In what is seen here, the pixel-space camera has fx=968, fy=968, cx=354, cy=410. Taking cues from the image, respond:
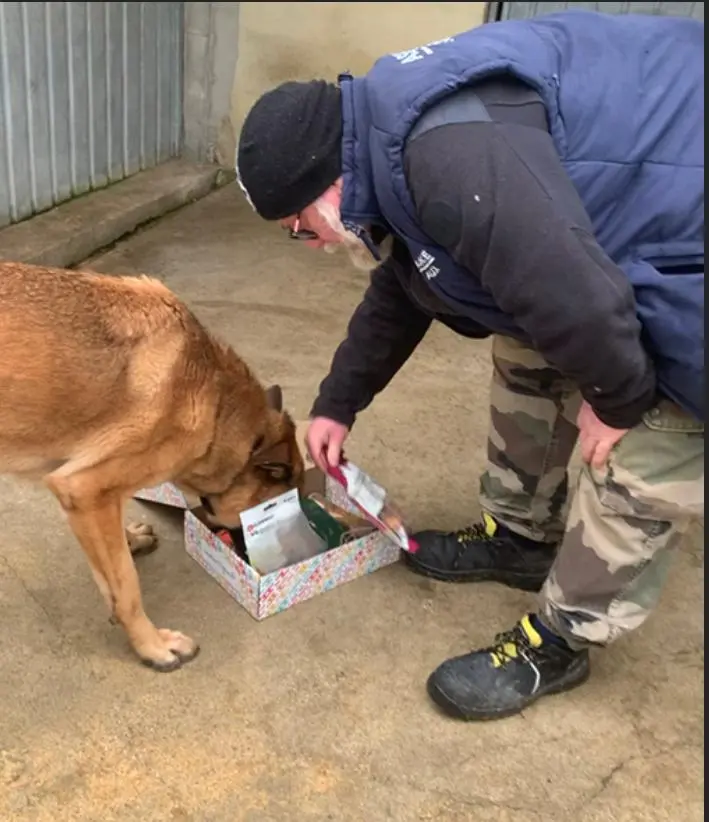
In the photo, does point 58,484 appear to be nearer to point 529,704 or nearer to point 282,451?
point 282,451

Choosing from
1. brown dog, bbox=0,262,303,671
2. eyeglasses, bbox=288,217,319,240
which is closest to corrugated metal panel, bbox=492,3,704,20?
brown dog, bbox=0,262,303,671

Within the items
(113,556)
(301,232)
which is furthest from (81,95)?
(301,232)

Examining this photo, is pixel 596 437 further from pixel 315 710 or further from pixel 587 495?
pixel 315 710

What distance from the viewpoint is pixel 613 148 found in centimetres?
172

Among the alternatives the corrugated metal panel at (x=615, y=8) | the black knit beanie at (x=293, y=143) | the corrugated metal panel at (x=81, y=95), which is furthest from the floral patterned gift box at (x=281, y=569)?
the corrugated metal panel at (x=615, y=8)

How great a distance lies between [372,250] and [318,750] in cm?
109

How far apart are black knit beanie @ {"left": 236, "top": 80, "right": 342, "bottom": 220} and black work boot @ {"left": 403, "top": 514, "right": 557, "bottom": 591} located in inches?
48.8

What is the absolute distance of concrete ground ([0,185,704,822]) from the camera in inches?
79.0

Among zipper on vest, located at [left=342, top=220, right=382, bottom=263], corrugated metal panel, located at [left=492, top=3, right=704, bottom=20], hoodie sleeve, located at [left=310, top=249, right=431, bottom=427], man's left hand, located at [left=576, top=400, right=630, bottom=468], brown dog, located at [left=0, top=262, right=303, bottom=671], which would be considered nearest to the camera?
zipper on vest, located at [left=342, top=220, right=382, bottom=263]

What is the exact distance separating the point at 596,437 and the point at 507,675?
2.19 ft

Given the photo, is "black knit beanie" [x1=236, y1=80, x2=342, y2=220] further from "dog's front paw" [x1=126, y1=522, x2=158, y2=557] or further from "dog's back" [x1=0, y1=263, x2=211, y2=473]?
"dog's front paw" [x1=126, y1=522, x2=158, y2=557]

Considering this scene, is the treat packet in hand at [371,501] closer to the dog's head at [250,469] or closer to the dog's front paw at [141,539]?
the dog's head at [250,469]

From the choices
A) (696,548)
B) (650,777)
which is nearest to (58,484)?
(650,777)

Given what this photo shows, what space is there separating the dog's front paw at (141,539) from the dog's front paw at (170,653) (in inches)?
14.4
